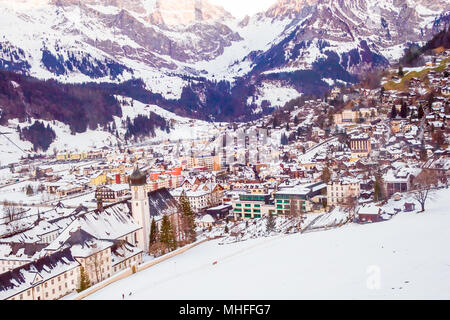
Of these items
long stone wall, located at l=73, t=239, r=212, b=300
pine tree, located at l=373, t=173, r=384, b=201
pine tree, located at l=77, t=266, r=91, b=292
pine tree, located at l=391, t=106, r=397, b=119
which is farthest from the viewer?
pine tree, located at l=391, t=106, r=397, b=119

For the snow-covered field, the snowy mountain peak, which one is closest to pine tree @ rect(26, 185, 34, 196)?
the snow-covered field

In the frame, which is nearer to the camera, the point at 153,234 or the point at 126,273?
the point at 126,273

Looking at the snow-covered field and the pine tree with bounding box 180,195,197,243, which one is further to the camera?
the pine tree with bounding box 180,195,197,243

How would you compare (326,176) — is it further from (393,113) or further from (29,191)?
(29,191)

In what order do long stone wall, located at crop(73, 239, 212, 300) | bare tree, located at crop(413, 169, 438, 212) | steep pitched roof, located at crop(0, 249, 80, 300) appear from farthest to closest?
bare tree, located at crop(413, 169, 438, 212)
steep pitched roof, located at crop(0, 249, 80, 300)
long stone wall, located at crop(73, 239, 212, 300)

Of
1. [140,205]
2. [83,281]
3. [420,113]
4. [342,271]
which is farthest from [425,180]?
[420,113]

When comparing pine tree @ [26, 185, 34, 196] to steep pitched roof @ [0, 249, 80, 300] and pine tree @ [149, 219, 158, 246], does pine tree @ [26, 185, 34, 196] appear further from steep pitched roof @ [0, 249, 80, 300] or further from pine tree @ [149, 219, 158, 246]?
steep pitched roof @ [0, 249, 80, 300]
